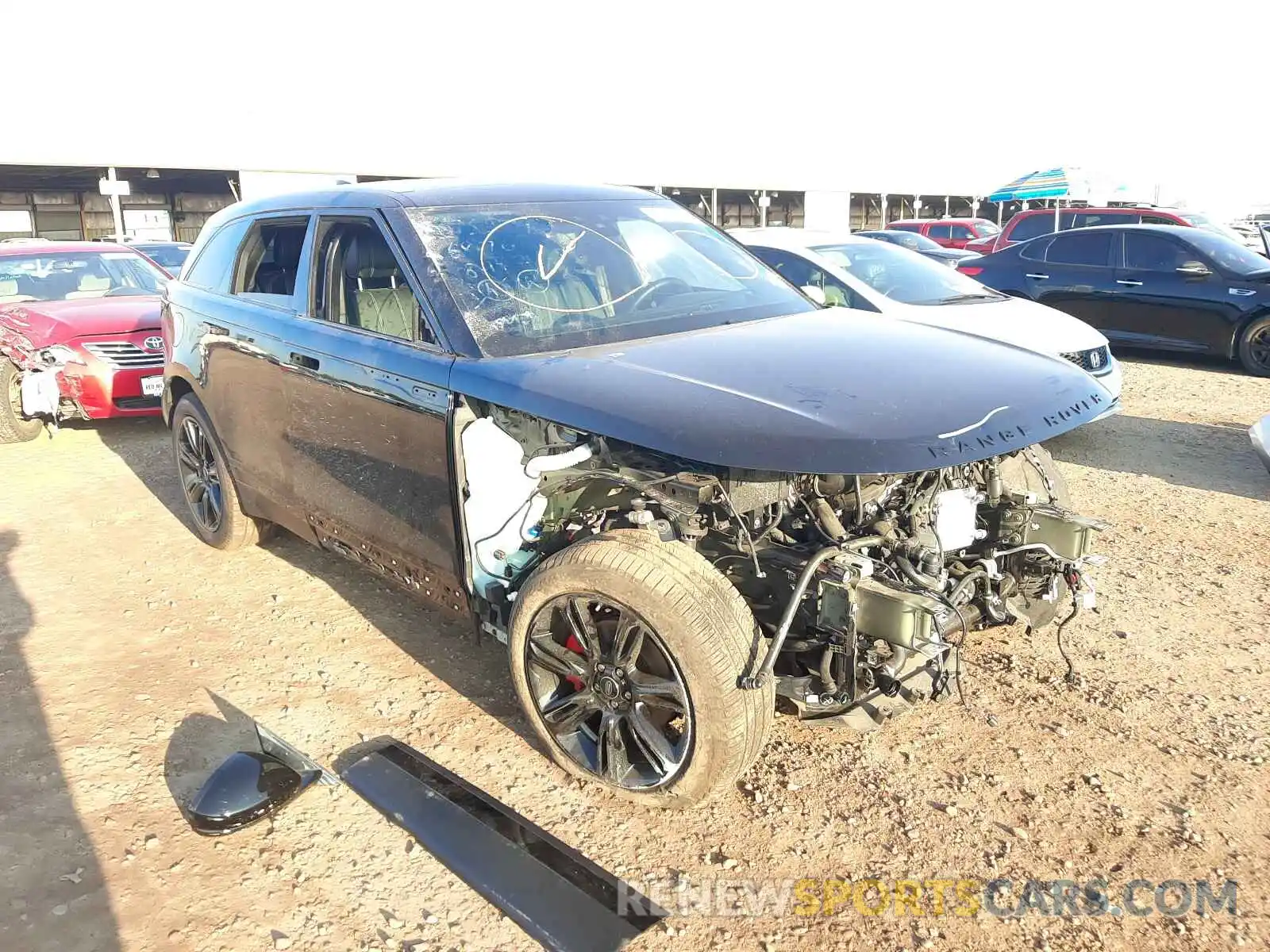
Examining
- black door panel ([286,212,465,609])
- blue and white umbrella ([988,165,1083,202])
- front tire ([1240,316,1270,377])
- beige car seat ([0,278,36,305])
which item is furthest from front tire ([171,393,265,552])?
blue and white umbrella ([988,165,1083,202])

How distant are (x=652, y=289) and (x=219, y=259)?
2.50 m

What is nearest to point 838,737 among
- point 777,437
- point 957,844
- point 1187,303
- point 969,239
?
point 957,844

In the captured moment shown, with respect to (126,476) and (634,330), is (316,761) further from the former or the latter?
(126,476)

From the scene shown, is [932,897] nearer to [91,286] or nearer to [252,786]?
[252,786]

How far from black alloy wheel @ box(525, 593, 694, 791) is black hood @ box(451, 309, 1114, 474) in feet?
1.98

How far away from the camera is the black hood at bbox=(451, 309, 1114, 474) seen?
2406mm

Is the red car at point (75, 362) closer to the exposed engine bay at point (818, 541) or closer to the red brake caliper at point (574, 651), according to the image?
the exposed engine bay at point (818, 541)

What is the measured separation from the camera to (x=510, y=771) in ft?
10.2

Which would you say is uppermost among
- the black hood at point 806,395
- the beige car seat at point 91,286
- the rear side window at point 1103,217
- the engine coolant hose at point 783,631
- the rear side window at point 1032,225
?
the rear side window at point 1103,217

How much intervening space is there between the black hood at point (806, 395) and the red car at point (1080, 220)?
1077 centimetres

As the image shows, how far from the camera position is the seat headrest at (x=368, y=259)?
3584 mm

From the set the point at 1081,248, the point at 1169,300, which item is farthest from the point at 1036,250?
→ the point at 1169,300

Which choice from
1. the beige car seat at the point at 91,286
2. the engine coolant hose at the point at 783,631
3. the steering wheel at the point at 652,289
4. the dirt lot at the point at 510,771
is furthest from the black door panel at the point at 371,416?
the beige car seat at the point at 91,286

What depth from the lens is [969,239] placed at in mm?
20125
